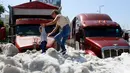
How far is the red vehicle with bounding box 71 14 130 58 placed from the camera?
12.8 meters

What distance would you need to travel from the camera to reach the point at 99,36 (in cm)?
1447

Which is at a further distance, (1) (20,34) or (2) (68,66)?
(1) (20,34)

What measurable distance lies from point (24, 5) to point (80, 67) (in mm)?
10168

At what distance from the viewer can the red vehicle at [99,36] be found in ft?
41.9

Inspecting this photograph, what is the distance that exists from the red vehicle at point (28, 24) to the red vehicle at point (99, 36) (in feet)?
4.84

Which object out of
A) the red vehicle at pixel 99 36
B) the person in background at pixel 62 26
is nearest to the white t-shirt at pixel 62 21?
the person in background at pixel 62 26

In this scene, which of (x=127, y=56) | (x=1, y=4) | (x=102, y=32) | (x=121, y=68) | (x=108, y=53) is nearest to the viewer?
(x=121, y=68)

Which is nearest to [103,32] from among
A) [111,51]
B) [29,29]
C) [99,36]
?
[99,36]

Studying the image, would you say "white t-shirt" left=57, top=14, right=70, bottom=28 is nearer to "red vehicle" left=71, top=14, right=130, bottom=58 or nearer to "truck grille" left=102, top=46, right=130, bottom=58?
"red vehicle" left=71, top=14, right=130, bottom=58

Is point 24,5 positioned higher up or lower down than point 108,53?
higher up

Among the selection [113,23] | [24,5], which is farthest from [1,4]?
[113,23]

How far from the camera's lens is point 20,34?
13.6 m

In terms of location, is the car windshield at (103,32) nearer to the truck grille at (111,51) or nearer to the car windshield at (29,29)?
the car windshield at (29,29)

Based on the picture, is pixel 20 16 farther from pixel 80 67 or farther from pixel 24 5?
pixel 80 67
